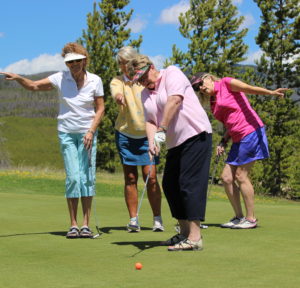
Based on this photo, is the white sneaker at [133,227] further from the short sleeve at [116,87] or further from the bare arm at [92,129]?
the short sleeve at [116,87]

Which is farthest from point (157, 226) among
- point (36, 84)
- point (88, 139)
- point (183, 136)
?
point (36, 84)

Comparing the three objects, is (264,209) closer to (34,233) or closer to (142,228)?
(142,228)

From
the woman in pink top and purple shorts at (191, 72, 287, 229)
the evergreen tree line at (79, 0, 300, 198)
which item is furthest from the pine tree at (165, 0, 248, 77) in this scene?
the woman in pink top and purple shorts at (191, 72, 287, 229)

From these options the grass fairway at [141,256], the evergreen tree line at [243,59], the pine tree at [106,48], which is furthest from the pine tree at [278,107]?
the grass fairway at [141,256]

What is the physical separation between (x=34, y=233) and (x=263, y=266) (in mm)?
2942

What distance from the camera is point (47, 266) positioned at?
477 cm

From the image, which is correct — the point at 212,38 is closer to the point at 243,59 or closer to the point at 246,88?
the point at 243,59

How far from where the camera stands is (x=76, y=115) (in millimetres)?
6734

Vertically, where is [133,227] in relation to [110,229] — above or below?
above

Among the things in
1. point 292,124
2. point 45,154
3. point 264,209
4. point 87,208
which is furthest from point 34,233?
point 45,154

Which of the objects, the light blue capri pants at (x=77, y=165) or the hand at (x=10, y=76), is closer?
the hand at (x=10, y=76)

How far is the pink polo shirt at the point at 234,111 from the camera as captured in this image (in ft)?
24.4

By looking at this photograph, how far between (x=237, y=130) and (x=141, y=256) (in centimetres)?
281

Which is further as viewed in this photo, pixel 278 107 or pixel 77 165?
pixel 278 107
